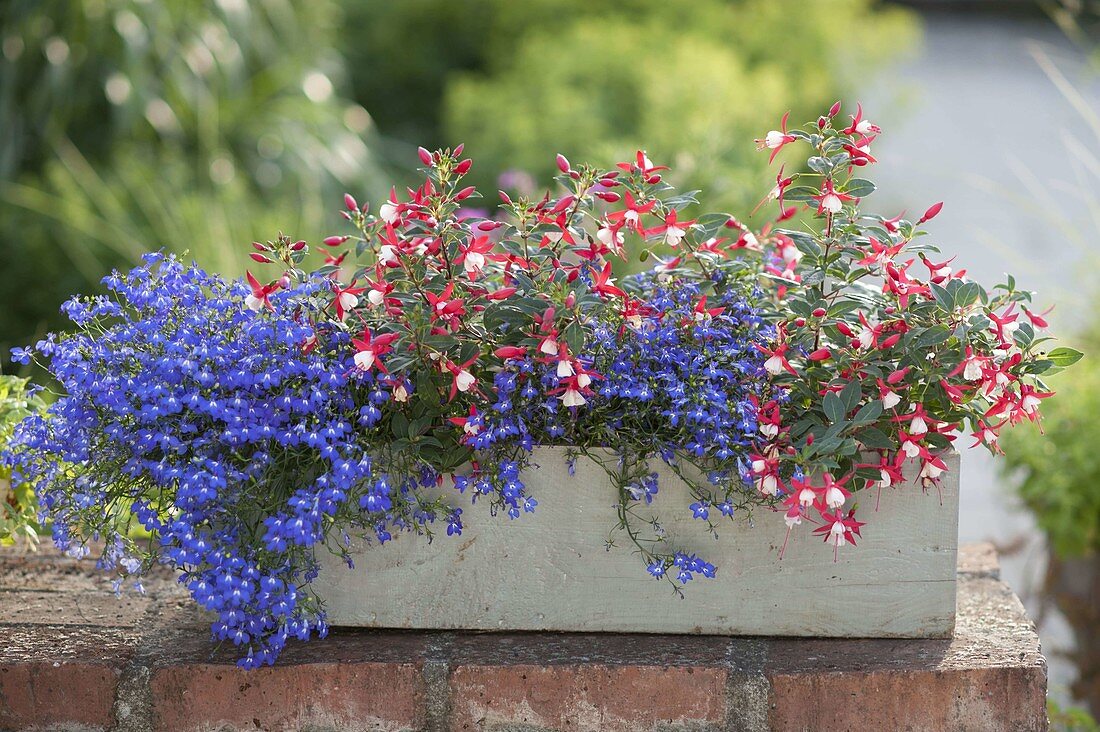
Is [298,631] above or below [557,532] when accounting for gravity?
below

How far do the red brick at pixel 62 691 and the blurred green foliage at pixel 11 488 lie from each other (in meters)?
0.21

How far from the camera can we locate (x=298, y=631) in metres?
1.11

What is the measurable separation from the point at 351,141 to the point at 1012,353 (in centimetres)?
347

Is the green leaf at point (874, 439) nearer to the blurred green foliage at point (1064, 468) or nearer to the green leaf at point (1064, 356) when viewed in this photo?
the green leaf at point (1064, 356)

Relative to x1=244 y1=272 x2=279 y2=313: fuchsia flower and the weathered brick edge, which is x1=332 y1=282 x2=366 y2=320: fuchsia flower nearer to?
x1=244 y1=272 x2=279 y2=313: fuchsia flower

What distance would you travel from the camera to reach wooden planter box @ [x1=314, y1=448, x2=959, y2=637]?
1180 mm

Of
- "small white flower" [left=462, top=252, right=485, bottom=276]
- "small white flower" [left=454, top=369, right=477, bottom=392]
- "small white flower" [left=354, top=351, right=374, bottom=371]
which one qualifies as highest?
"small white flower" [left=462, top=252, right=485, bottom=276]

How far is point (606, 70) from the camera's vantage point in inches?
191

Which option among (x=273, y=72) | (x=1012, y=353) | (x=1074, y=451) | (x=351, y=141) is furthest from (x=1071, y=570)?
(x=273, y=72)

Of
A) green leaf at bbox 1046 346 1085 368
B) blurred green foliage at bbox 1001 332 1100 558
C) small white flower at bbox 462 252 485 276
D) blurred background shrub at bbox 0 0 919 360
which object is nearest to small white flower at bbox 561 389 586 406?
small white flower at bbox 462 252 485 276

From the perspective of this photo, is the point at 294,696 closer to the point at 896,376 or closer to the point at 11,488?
the point at 11,488

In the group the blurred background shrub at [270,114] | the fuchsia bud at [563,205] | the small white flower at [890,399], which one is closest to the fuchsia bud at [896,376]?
the small white flower at [890,399]

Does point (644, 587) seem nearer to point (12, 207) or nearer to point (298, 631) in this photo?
point (298, 631)

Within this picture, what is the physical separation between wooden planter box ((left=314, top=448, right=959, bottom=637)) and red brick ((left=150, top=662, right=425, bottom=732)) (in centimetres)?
8
